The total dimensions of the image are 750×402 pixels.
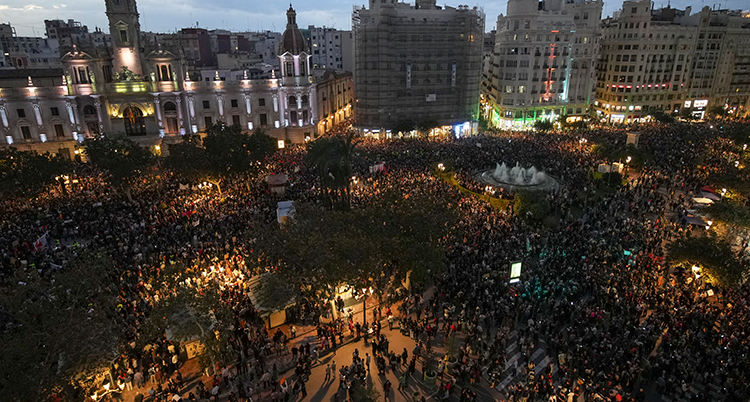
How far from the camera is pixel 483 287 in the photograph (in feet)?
76.0

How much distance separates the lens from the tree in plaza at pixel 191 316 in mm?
17156

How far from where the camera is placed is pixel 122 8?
177 feet

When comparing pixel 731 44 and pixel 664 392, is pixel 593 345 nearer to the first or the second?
pixel 664 392

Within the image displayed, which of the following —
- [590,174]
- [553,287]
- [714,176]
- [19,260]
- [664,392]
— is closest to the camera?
[664,392]

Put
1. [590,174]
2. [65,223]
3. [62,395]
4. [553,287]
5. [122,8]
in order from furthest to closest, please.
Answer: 1. [122,8]
2. [590,174]
3. [65,223]
4. [553,287]
5. [62,395]

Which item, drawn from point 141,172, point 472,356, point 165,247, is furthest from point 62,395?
point 141,172

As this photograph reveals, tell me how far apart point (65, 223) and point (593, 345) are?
33612mm

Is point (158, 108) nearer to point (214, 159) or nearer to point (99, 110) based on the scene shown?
point (99, 110)

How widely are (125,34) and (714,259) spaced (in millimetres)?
62368

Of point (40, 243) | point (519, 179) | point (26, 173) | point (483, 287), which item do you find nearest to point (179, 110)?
point (26, 173)

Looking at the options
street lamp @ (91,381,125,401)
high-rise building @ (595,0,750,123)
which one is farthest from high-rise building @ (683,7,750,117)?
street lamp @ (91,381,125,401)

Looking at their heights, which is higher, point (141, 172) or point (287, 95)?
point (287, 95)

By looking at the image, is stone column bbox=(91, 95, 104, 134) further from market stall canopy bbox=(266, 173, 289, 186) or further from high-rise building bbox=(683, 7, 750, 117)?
high-rise building bbox=(683, 7, 750, 117)

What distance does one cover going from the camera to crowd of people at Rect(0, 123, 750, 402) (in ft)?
59.3
